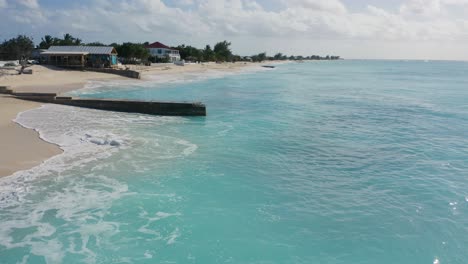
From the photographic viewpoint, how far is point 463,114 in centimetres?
2920

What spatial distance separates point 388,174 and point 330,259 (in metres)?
6.70

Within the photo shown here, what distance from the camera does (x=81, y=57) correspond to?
53375 mm

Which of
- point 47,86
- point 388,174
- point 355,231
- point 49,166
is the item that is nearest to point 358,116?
point 388,174

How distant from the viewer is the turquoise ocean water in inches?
335

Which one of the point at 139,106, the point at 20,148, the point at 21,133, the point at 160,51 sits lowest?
the point at 20,148

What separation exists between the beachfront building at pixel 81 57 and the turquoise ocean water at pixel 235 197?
35.8 m

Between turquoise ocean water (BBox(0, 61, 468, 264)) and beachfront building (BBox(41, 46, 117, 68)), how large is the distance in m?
35.8

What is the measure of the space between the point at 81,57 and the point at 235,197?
1913 inches

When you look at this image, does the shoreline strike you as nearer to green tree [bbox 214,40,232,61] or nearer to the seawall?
the seawall

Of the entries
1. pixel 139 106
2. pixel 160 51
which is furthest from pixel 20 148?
pixel 160 51

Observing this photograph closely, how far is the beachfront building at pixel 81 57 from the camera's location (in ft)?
175

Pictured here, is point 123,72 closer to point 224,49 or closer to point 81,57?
point 81,57

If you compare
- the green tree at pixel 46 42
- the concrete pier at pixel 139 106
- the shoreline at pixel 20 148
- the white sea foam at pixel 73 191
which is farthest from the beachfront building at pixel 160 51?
the white sea foam at pixel 73 191

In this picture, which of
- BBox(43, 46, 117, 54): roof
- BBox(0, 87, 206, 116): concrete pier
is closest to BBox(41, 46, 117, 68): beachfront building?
BBox(43, 46, 117, 54): roof
